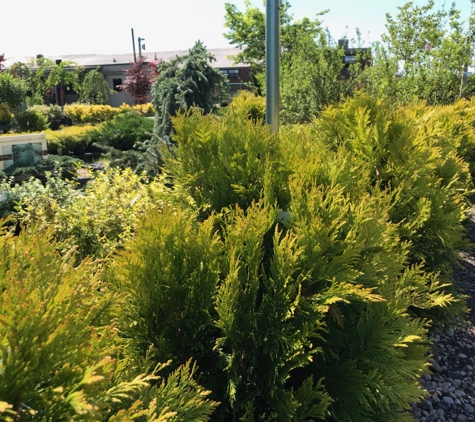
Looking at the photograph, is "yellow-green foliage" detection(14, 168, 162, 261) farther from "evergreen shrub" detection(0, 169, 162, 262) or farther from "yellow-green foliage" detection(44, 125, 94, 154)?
"yellow-green foliage" detection(44, 125, 94, 154)

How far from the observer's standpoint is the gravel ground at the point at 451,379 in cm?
324

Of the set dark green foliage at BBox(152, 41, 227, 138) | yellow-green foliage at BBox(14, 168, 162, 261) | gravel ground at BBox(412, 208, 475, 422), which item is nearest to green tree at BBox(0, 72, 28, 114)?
dark green foliage at BBox(152, 41, 227, 138)

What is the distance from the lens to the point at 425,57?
1053 centimetres

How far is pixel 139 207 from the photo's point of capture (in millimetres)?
3877

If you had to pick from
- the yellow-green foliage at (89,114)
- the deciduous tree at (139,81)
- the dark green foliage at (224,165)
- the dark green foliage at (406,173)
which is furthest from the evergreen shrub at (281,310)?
the deciduous tree at (139,81)

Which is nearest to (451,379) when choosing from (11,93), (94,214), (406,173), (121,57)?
(406,173)

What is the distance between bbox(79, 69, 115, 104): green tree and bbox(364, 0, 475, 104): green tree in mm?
32623

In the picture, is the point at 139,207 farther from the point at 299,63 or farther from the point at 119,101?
the point at 119,101

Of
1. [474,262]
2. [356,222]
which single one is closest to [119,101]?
[474,262]

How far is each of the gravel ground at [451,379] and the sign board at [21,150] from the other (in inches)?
323

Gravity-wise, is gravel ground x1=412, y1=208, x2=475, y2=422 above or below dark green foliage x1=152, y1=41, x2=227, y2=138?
below

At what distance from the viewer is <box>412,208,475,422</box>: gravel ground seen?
128 inches

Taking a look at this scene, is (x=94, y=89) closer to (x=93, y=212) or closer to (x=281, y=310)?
(x=93, y=212)

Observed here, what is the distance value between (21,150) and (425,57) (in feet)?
30.6
